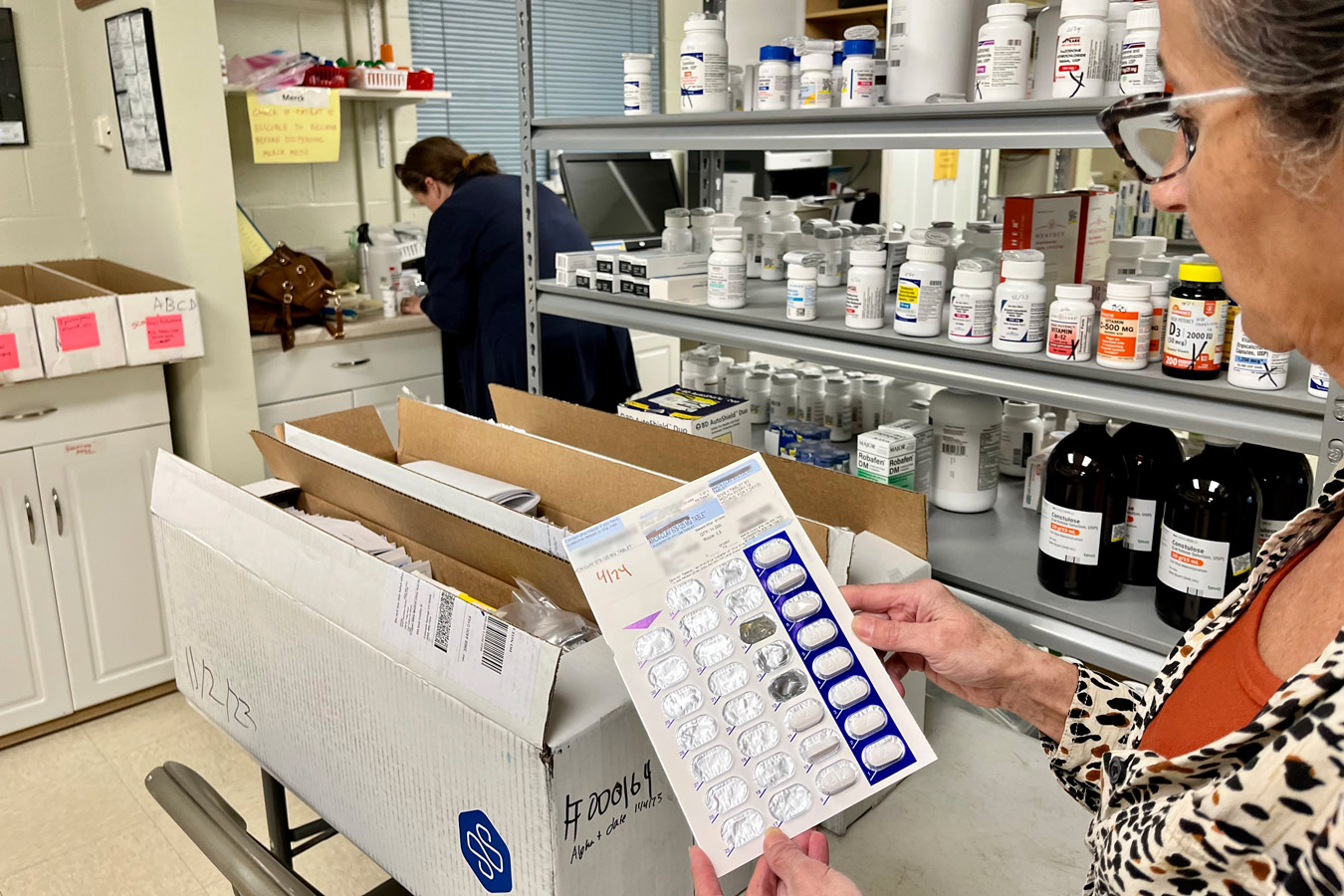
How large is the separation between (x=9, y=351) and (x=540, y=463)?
5.46 feet

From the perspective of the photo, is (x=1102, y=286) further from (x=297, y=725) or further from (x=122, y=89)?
(x=122, y=89)

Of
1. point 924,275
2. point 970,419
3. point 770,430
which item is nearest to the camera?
point 924,275

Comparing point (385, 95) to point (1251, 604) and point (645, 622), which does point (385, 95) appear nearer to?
point (645, 622)

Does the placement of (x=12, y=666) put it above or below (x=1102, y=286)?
below

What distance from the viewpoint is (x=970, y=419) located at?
5.23ft

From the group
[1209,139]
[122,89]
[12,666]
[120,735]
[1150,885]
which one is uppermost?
[122,89]

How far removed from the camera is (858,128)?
1.32 meters

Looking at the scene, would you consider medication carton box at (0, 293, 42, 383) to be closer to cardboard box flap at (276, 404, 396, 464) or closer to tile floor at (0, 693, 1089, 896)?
tile floor at (0, 693, 1089, 896)

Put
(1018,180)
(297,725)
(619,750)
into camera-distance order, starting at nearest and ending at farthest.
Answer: (619,750) → (297,725) → (1018,180)

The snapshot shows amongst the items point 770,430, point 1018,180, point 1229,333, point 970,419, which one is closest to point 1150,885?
point 1229,333

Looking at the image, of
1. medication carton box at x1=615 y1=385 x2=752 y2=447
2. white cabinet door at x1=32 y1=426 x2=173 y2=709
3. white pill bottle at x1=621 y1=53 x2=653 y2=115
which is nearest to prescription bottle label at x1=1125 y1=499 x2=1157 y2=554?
medication carton box at x1=615 y1=385 x2=752 y2=447

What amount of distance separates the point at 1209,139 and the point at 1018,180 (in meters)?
3.90

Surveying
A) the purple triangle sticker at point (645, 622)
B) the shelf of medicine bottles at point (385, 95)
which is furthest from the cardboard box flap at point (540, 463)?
the shelf of medicine bottles at point (385, 95)

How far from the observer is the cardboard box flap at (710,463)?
114 cm
